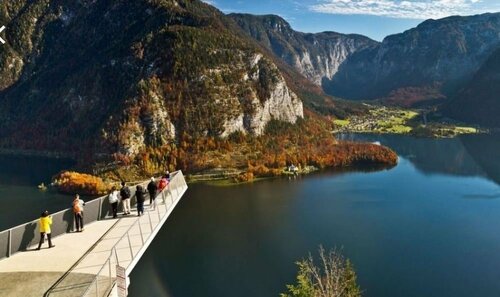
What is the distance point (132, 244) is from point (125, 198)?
6061 mm

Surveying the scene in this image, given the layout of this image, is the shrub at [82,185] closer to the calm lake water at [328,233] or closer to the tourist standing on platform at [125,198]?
the calm lake water at [328,233]

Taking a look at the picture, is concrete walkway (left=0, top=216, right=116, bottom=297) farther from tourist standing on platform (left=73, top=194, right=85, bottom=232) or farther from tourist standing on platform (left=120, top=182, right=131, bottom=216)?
tourist standing on platform (left=120, top=182, right=131, bottom=216)


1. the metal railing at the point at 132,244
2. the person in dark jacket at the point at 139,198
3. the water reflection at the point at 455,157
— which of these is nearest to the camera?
the metal railing at the point at 132,244

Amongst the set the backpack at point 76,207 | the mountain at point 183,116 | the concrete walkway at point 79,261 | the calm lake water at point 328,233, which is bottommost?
the calm lake water at point 328,233

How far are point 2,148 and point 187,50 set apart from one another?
83.2m

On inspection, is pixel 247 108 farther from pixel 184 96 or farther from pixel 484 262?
pixel 484 262

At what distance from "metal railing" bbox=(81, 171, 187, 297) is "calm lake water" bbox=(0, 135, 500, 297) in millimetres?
21928

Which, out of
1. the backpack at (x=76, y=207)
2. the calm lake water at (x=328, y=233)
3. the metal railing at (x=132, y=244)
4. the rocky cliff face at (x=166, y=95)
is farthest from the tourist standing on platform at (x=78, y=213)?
the rocky cliff face at (x=166, y=95)

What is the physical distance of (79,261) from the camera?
81.8 ft

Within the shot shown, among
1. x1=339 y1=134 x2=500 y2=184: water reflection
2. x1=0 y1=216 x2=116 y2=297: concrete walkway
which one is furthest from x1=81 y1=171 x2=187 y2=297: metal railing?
x1=339 y1=134 x2=500 y2=184: water reflection

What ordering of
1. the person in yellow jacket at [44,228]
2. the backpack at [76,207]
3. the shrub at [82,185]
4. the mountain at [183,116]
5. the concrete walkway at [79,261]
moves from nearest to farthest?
the concrete walkway at [79,261]
the person in yellow jacket at [44,228]
the backpack at [76,207]
the shrub at [82,185]
the mountain at [183,116]

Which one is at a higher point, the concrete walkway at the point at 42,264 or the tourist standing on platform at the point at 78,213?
the tourist standing on platform at the point at 78,213

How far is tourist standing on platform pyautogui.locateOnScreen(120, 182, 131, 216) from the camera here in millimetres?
33188

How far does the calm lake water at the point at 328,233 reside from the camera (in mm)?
59281
